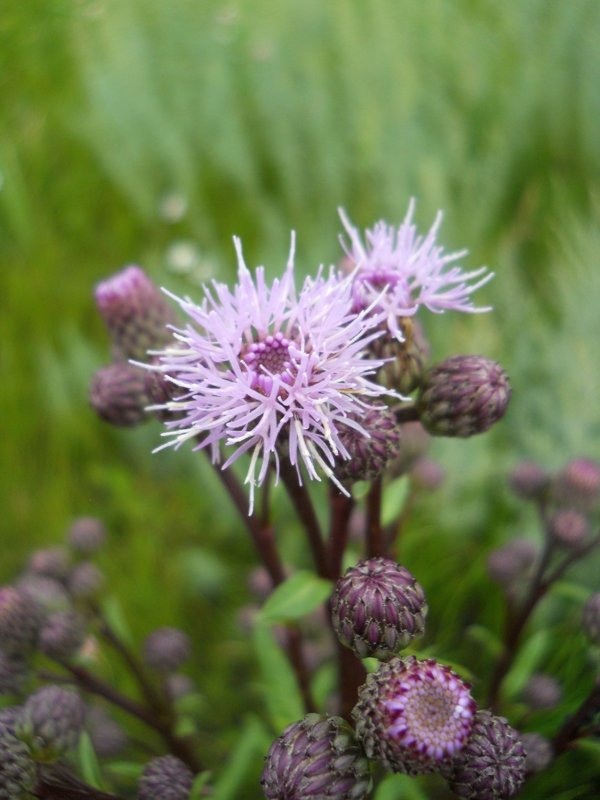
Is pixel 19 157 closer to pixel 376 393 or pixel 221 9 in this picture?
pixel 221 9

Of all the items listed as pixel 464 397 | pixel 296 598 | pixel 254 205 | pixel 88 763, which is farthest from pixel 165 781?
pixel 254 205

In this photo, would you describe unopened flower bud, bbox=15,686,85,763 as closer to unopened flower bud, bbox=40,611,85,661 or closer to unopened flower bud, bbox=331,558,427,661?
unopened flower bud, bbox=40,611,85,661

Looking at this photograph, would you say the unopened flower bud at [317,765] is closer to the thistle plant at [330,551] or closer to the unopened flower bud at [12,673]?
the thistle plant at [330,551]

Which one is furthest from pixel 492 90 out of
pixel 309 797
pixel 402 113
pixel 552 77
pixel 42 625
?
pixel 309 797

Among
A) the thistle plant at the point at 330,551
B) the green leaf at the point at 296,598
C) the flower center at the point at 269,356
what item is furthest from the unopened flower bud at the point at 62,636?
the flower center at the point at 269,356

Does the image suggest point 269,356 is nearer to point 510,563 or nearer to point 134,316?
point 134,316

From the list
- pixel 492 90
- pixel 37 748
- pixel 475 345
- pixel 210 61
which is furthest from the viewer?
pixel 210 61
